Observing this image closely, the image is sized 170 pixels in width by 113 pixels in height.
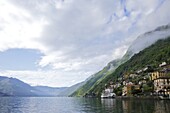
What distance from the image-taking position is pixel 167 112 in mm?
61812

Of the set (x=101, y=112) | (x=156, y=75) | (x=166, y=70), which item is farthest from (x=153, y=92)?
(x=101, y=112)

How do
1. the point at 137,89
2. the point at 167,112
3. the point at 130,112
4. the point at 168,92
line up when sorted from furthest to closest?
the point at 137,89
the point at 168,92
the point at 130,112
the point at 167,112

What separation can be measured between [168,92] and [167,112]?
94.4m

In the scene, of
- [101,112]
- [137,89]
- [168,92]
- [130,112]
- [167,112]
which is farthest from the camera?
[137,89]

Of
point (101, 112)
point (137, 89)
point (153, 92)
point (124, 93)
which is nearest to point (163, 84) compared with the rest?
point (153, 92)

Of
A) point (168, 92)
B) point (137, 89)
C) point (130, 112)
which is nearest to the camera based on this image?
point (130, 112)

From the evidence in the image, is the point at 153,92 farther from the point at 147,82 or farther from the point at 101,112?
the point at 101,112

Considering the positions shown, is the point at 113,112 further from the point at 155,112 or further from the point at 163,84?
the point at 163,84

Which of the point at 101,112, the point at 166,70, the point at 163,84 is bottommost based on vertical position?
the point at 101,112

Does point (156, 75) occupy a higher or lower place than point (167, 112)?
higher

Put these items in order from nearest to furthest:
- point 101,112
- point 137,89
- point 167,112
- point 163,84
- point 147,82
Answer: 1. point 167,112
2. point 101,112
3. point 163,84
4. point 137,89
5. point 147,82

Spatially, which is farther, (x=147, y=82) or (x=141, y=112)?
(x=147, y=82)

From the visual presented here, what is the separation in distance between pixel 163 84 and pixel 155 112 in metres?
103

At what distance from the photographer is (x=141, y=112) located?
6500cm
